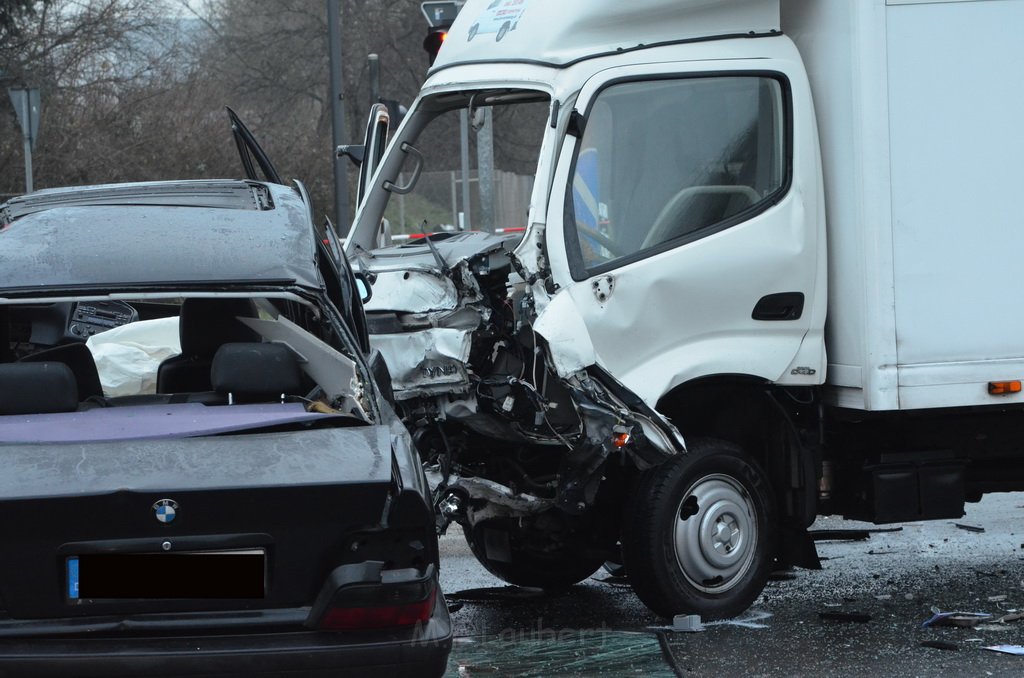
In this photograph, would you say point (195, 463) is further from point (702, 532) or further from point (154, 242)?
point (702, 532)

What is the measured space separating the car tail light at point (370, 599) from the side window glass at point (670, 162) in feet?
7.60

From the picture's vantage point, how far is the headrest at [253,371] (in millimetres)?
4398

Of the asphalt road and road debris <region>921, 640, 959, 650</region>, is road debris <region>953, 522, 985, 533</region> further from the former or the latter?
road debris <region>921, 640, 959, 650</region>

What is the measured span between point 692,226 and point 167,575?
313 cm

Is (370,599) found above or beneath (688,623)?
above

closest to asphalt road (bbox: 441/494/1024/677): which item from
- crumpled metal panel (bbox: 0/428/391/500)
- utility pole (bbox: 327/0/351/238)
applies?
crumpled metal panel (bbox: 0/428/391/500)

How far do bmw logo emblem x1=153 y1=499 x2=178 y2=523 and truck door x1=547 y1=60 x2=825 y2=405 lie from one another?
95.0 inches

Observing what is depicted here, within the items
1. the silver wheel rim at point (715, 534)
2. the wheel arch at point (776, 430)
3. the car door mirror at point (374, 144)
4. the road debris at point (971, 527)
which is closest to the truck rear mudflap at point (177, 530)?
the silver wheel rim at point (715, 534)

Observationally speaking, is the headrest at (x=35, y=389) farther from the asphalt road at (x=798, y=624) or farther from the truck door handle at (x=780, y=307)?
the truck door handle at (x=780, y=307)

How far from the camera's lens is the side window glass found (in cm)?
584

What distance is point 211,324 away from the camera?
4.99 m

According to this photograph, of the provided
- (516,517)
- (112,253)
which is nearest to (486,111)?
(516,517)

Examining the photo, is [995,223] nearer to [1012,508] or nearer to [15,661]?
[1012,508]

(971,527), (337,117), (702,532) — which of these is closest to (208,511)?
(702,532)
